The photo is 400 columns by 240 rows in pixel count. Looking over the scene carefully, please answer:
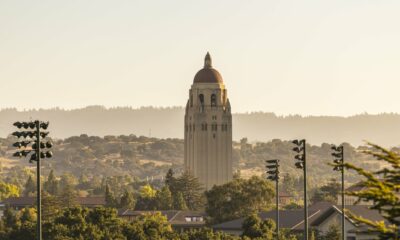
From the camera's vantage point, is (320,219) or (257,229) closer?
(257,229)

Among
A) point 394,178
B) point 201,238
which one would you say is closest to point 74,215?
point 201,238

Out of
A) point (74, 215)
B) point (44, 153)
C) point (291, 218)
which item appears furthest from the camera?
point (291, 218)

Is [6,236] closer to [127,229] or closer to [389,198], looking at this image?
[127,229]

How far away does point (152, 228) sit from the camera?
447 feet

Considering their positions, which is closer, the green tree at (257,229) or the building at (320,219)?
the green tree at (257,229)

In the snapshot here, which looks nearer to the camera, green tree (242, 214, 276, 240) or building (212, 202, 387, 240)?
green tree (242, 214, 276, 240)

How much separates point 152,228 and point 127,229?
5.44 metres

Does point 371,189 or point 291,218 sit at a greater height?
point 371,189

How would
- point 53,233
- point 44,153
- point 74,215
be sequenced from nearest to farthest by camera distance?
point 44,153, point 53,233, point 74,215

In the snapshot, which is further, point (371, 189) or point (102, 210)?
point (102, 210)

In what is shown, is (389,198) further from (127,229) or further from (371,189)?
(127,229)

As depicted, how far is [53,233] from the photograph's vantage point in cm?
12875

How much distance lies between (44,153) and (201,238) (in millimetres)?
68736

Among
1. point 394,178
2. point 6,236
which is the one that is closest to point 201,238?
point 6,236
